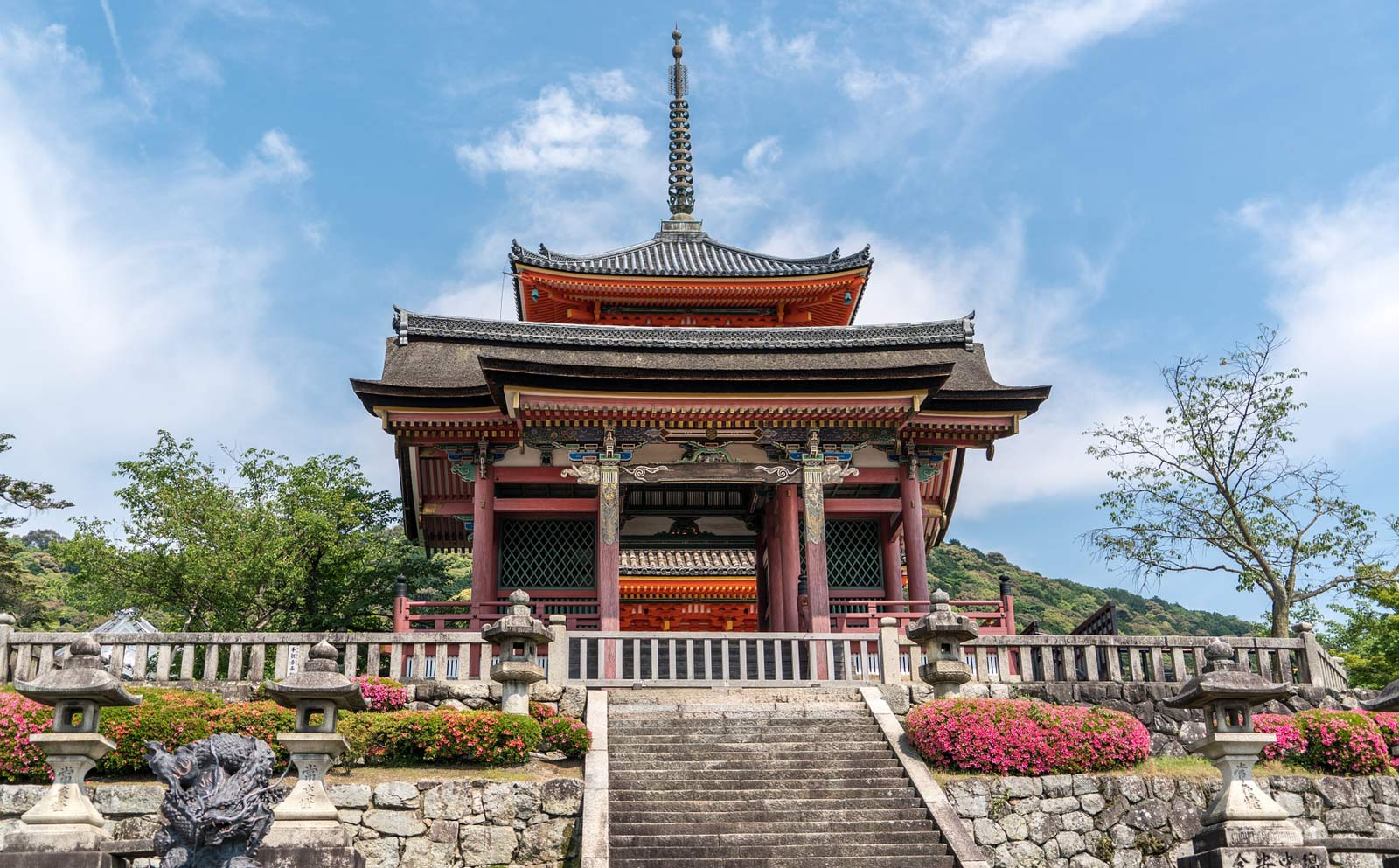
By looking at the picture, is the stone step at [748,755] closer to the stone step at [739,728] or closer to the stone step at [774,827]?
the stone step at [739,728]

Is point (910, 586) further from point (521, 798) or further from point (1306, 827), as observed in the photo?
point (521, 798)

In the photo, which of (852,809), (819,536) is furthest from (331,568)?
(852,809)

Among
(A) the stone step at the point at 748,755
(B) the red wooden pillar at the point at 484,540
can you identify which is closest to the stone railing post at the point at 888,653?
(A) the stone step at the point at 748,755

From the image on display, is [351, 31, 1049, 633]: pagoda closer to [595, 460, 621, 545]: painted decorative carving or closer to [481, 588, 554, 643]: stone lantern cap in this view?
[595, 460, 621, 545]: painted decorative carving

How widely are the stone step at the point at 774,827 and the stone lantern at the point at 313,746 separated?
302 centimetres

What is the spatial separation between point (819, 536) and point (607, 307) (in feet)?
37.1

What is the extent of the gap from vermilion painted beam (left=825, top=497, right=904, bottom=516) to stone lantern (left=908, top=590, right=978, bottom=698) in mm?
7166

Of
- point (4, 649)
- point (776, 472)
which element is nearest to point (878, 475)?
point (776, 472)

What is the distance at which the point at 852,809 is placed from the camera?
1287cm

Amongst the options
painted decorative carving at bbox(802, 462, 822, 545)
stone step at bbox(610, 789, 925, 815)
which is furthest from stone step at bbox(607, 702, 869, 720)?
painted decorative carving at bbox(802, 462, 822, 545)

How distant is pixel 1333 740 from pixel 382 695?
483 inches

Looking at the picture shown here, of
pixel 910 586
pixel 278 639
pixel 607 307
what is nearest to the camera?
pixel 278 639

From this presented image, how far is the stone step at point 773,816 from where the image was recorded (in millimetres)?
12492

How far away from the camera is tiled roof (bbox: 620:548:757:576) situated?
2948 centimetres
